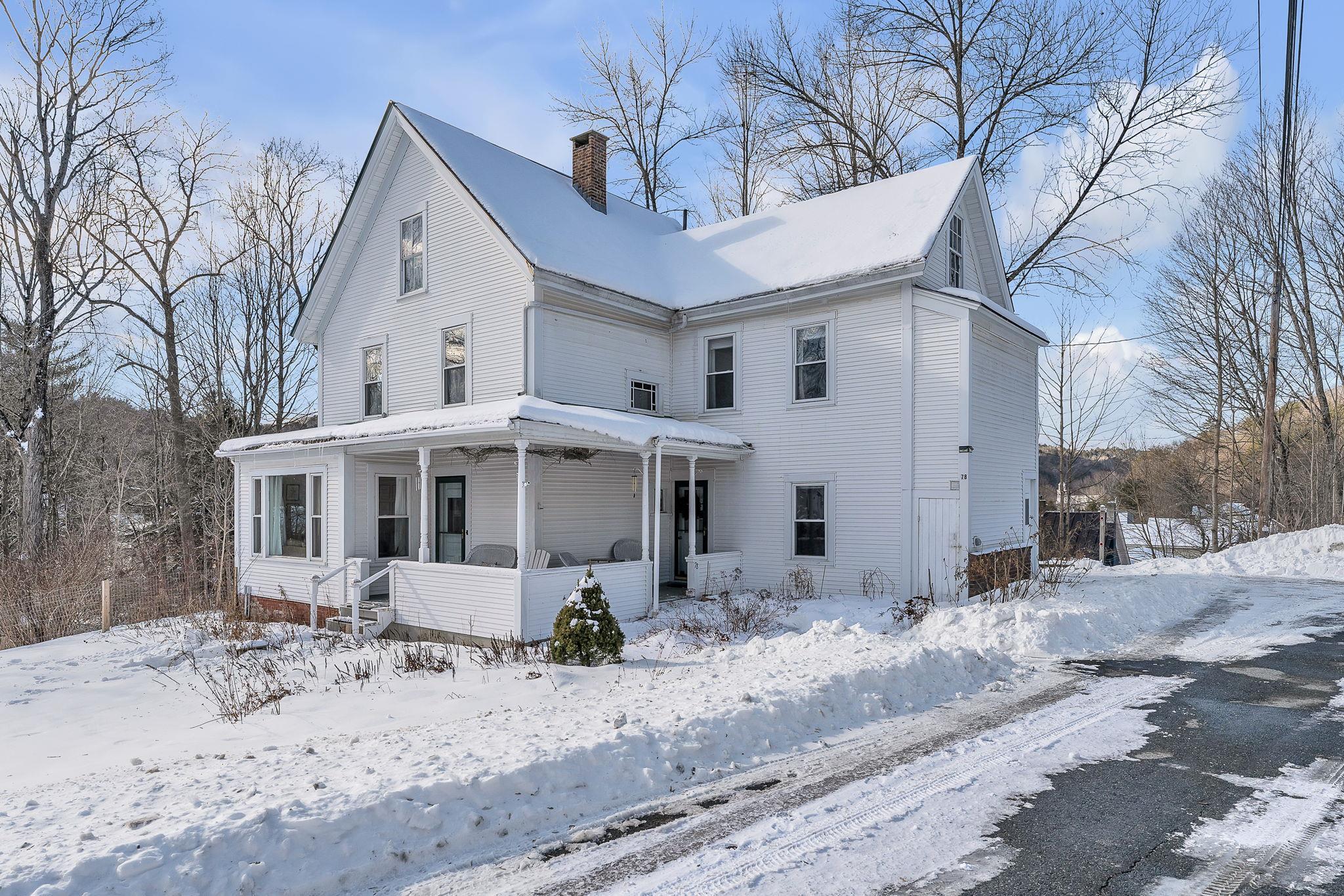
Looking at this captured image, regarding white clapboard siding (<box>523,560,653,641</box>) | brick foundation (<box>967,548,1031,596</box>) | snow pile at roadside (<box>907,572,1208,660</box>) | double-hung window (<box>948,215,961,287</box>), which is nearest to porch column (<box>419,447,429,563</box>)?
white clapboard siding (<box>523,560,653,641</box>)

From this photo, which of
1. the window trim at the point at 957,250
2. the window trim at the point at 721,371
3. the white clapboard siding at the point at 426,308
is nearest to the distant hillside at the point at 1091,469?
the window trim at the point at 957,250

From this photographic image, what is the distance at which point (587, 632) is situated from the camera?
8969 millimetres

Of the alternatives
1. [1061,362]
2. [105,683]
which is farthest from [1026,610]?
[1061,362]

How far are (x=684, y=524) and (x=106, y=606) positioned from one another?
11241mm

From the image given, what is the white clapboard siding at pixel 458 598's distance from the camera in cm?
1129

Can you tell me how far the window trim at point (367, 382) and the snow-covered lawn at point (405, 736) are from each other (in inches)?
231

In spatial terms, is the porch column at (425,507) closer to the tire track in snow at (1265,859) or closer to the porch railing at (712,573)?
the porch railing at (712,573)

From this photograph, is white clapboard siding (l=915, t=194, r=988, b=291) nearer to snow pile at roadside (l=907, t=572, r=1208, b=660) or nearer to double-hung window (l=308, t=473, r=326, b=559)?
snow pile at roadside (l=907, t=572, r=1208, b=660)

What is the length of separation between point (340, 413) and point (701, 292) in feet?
27.9

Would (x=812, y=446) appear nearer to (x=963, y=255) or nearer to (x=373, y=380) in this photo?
(x=963, y=255)

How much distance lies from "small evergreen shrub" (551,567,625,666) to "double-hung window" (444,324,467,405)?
7.37 meters

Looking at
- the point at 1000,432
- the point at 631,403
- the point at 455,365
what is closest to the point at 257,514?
the point at 455,365

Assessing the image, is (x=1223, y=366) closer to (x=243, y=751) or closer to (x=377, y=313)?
(x=377, y=313)

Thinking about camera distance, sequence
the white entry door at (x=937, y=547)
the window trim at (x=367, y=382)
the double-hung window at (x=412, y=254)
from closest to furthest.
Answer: the white entry door at (x=937, y=547) → the double-hung window at (x=412, y=254) → the window trim at (x=367, y=382)
